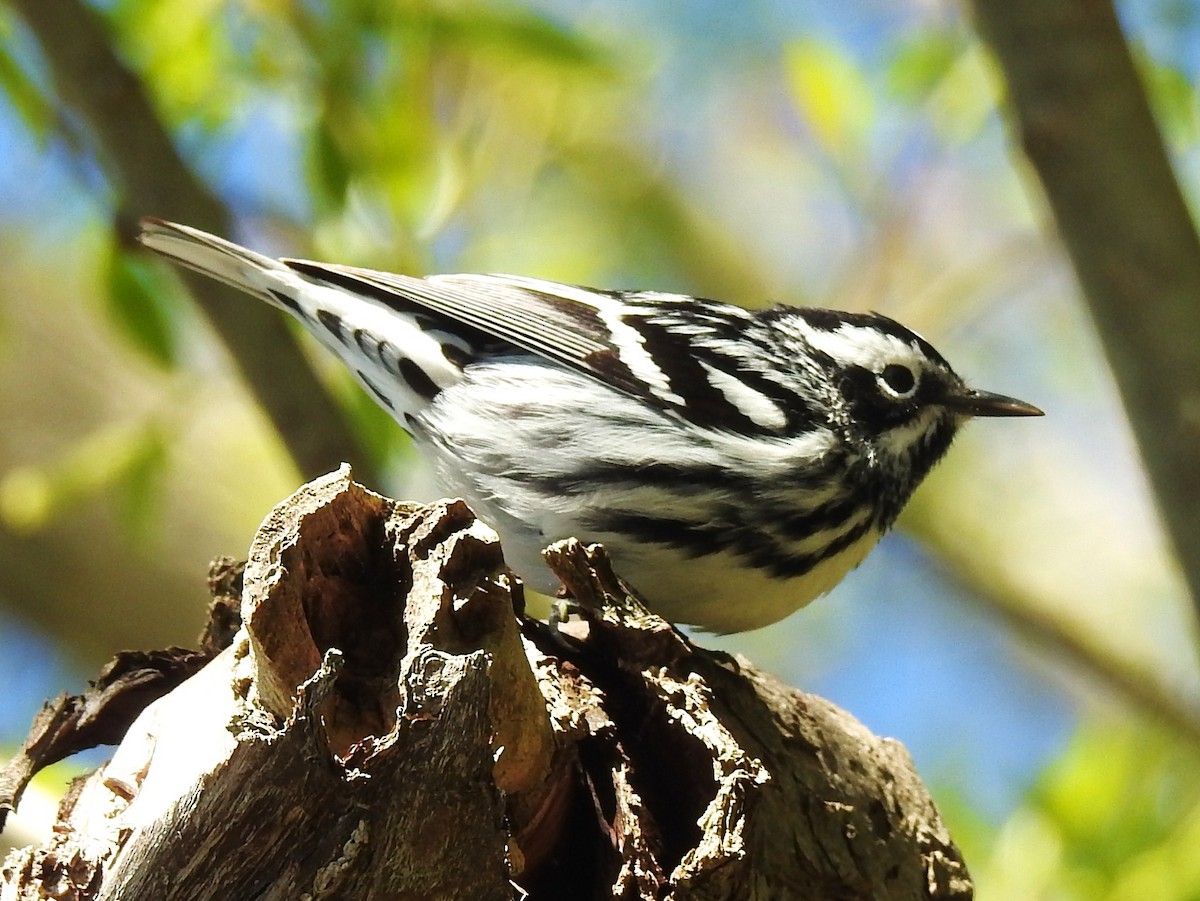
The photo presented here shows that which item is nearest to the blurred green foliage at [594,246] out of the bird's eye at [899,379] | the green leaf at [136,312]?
the green leaf at [136,312]

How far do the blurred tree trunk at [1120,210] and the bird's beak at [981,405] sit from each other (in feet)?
1.41

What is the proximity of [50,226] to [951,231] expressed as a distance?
3824mm

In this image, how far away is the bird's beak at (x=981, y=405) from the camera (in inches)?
119

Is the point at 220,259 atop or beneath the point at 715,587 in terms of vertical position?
atop

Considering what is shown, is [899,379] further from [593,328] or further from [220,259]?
[220,259]

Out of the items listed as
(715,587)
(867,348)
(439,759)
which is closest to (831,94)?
(867,348)

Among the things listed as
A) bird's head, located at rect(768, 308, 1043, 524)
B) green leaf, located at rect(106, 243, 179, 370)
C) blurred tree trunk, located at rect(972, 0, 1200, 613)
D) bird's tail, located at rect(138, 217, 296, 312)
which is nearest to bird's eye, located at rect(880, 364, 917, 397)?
bird's head, located at rect(768, 308, 1043, 524)

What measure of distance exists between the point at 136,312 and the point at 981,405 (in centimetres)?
175

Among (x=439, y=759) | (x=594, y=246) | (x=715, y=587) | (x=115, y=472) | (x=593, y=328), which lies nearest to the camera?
(x=439, y=759)

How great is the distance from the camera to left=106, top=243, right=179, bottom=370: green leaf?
8.71ft

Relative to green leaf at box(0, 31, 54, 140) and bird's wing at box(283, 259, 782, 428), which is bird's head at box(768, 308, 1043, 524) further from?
green leaf at box(0, 31, 54, 140)

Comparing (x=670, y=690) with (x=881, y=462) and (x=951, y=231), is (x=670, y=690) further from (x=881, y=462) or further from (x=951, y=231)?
(x=951, y=231)

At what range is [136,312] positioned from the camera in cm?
266

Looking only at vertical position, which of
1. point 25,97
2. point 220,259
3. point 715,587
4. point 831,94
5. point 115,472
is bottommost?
point 715,587
